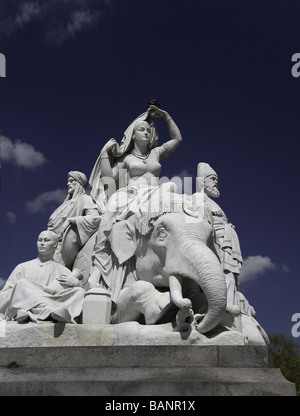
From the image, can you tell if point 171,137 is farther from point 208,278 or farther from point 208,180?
point 208,278

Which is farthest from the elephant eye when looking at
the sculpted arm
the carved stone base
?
the sculpted arm

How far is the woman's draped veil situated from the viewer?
898 centimetres

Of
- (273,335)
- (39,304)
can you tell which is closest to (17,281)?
(39,304)

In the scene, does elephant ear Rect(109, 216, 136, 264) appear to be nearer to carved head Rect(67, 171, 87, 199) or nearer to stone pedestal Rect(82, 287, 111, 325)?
stone pedestal Rect(82, 287, 111, 325)

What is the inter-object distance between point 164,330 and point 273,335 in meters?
27.8

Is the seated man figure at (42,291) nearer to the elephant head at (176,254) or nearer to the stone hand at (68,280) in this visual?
the stone hand at (68,280)

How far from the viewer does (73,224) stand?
8.38 m

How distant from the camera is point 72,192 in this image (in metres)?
9.66

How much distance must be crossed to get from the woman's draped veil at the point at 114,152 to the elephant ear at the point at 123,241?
1.41 metres

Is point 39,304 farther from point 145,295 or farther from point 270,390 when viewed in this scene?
point 270,390

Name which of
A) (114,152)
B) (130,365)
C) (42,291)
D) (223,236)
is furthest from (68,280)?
(114,152)

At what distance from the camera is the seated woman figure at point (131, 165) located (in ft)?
25.2
